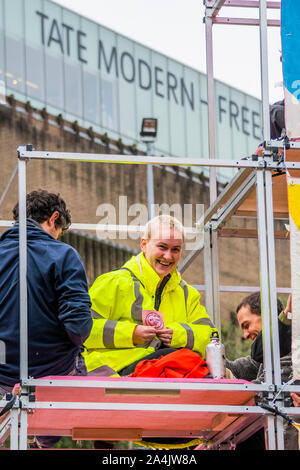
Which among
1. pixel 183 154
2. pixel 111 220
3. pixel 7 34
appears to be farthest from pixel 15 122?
pixel 111 220

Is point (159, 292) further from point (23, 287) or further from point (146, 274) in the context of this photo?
point (23, 287)

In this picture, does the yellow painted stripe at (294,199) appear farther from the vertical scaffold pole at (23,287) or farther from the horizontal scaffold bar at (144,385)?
the vertical scaffold pole at (23,287)

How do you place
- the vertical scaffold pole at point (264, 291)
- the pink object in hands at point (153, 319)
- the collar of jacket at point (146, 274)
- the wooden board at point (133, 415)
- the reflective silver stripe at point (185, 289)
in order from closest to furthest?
the wooden board at point (133, 415), the vertical scaffold pole at point (264, 291), the pink object in hands at point (153, 319), the collar of jacket at point (146, 274), the reflective silver stripe at point (185, 289)

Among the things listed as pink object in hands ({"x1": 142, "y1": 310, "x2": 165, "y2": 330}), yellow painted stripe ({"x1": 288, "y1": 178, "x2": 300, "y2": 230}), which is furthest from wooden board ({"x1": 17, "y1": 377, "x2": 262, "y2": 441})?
yellow painted stripe ({"x1": 288, "y1": 178, "x2": 300, "y2": 230})

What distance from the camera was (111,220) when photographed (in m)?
9.56

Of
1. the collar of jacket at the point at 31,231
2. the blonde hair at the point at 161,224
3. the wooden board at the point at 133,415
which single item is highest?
the blonde hair at the point at 161,224

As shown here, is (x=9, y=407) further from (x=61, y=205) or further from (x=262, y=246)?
(x=262, y=246)

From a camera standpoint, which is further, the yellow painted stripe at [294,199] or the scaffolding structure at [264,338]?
the yellow painted stripe at [294,199]

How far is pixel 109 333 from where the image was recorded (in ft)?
26.2

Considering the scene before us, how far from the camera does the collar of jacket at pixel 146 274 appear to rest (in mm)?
8414

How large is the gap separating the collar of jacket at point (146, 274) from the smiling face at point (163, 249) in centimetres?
5

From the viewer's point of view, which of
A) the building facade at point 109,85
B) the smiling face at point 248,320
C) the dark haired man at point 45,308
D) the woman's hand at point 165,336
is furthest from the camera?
the building facade at point 109,85

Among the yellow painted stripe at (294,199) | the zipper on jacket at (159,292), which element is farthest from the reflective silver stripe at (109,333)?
the yellow painted stripe at (294,199)

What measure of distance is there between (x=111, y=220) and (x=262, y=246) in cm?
193
